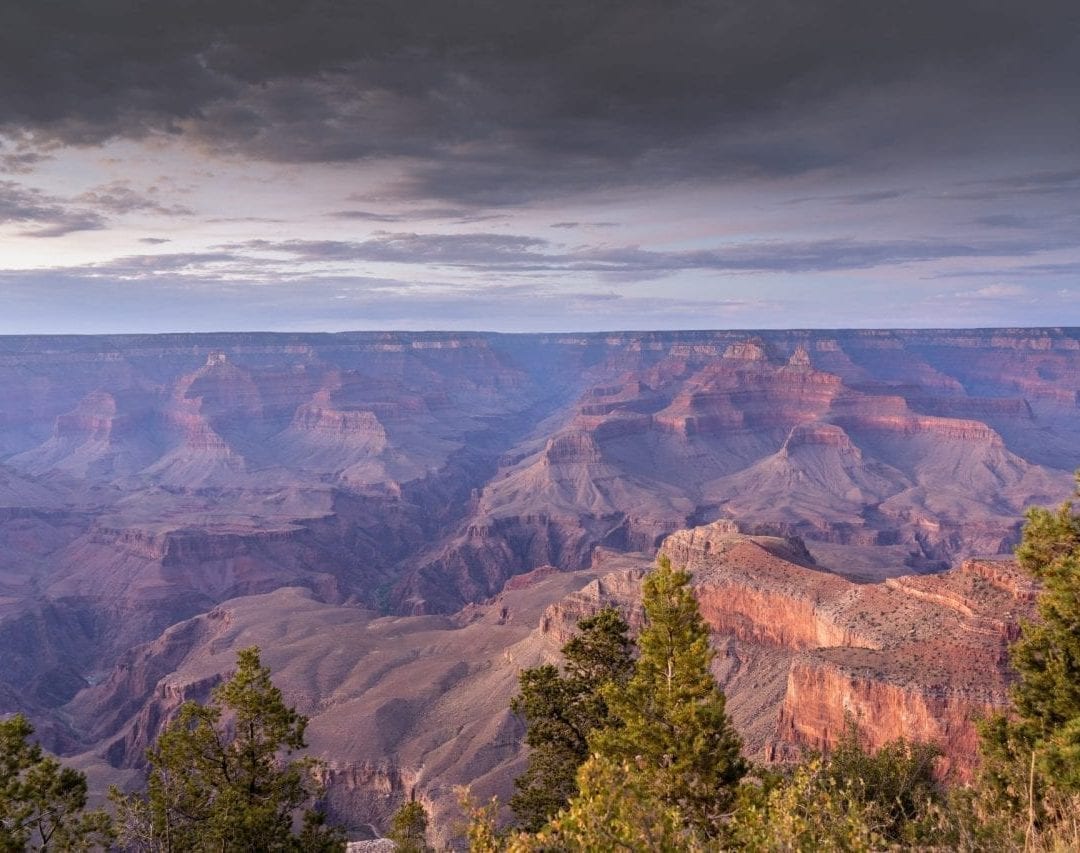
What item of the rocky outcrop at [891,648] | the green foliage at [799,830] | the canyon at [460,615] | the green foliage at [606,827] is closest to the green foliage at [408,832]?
the canyon at [460,615]

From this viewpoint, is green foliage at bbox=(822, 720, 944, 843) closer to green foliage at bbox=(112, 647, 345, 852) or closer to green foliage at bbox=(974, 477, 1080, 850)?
green foliage at bbox=(974, 477, 1080, 850)

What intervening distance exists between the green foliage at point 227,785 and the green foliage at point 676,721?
10.9 m

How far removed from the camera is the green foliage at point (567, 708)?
1126 inches

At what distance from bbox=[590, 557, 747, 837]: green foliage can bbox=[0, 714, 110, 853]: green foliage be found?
15.5 m

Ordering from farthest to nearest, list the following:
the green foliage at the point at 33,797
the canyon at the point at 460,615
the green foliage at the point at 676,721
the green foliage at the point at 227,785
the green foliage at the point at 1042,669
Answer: the canyon at the point at 460,615
the green foliage at the point at 227,785
the green foliage at the point at 1042,669
the green foliage at the point at 676,721
the green foliage at the point at 33,797

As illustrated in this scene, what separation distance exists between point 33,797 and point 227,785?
562 cm

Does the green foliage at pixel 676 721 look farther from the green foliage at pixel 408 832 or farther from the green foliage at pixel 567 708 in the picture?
the green foliage at pixel 408 832

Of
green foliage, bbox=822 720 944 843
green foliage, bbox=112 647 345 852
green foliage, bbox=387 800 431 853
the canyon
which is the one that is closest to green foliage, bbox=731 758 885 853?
green foliage, bbox=112 647 345 852

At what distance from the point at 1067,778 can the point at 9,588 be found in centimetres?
17598

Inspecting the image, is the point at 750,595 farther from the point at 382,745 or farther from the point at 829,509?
the point at 829,509

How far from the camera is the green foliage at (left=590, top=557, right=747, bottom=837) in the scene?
20703mm

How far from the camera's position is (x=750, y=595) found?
6944 cm

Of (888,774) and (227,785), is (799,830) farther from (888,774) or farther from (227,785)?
(888,774)

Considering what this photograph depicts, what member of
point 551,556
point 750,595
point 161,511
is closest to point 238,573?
point 161,511
